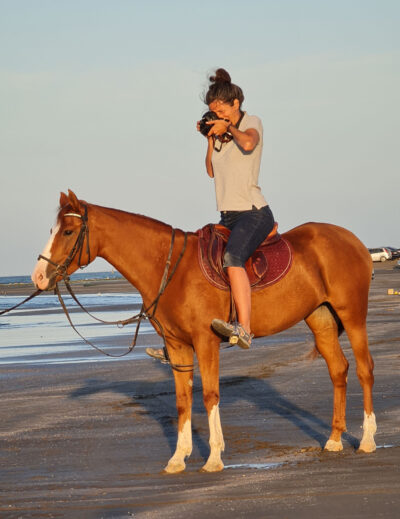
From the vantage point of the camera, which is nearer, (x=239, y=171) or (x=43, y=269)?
(x=43, y=269)

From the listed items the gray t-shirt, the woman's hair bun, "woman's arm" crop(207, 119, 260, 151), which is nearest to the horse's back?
the gray t-shirt

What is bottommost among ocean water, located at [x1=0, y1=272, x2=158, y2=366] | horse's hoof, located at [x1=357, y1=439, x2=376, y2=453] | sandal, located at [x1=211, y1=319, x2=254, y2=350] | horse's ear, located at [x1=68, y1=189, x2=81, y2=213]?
ocean water, located at [x1=0, y1=272, x2=158, y2=366]

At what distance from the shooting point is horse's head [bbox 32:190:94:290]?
8.16 meters

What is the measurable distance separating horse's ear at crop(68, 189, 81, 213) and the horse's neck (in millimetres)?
235

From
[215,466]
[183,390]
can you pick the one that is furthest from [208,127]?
[215,466]

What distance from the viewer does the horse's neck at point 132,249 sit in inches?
336

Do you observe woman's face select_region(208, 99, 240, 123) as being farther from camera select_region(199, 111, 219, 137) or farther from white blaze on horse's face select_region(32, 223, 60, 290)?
white blaze on horse's face select_region(32, 223, 60, 290)

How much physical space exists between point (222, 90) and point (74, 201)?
1.83m

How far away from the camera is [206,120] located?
8695 millimetres

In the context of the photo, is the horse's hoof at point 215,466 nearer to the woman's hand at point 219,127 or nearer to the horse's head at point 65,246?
the horse's head at point 65,246

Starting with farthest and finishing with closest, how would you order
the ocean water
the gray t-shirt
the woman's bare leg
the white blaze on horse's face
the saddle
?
the ocean water → the gray t-shirt → the saddle → the woman's bare leg → the white blaze on horse's face

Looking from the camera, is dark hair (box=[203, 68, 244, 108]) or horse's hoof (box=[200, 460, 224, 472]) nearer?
horse's hoof (box=[200, 460, 224, 472])

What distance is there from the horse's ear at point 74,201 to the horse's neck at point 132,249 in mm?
235

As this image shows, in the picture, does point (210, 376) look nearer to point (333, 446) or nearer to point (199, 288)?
point (199, 288)
